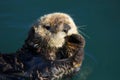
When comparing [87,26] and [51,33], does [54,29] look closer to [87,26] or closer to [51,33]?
[51,33]

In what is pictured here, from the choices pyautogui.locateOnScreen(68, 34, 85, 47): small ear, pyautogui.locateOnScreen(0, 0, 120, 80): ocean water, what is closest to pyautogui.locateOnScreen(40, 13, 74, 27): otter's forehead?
pyautogui.locateOnScreen(68, 34, 85, 47): small ear

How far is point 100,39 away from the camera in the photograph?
6414 millimetres

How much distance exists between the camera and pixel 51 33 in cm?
446

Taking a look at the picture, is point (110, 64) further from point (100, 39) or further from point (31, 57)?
point (31, 57)

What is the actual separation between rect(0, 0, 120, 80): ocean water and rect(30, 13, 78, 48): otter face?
793mm

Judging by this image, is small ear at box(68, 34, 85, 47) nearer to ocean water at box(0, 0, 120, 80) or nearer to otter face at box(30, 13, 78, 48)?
otter face at box(30, 13, 78, 48)

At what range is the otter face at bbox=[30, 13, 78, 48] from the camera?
4457mm

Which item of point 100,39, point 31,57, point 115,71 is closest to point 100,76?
point 115,71

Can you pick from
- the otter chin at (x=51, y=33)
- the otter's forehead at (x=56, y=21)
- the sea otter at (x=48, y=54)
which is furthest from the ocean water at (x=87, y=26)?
the otter's forehead at (x=56, y=21)

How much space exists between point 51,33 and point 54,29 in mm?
63

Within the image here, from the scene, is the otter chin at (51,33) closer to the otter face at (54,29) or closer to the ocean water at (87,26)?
the otter face at (54,29)

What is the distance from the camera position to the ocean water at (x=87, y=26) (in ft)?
19.0

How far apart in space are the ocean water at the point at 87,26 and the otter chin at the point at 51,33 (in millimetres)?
711

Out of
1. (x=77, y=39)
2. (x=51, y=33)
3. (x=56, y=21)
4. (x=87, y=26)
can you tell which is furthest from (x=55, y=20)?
(x=87, y=26)
